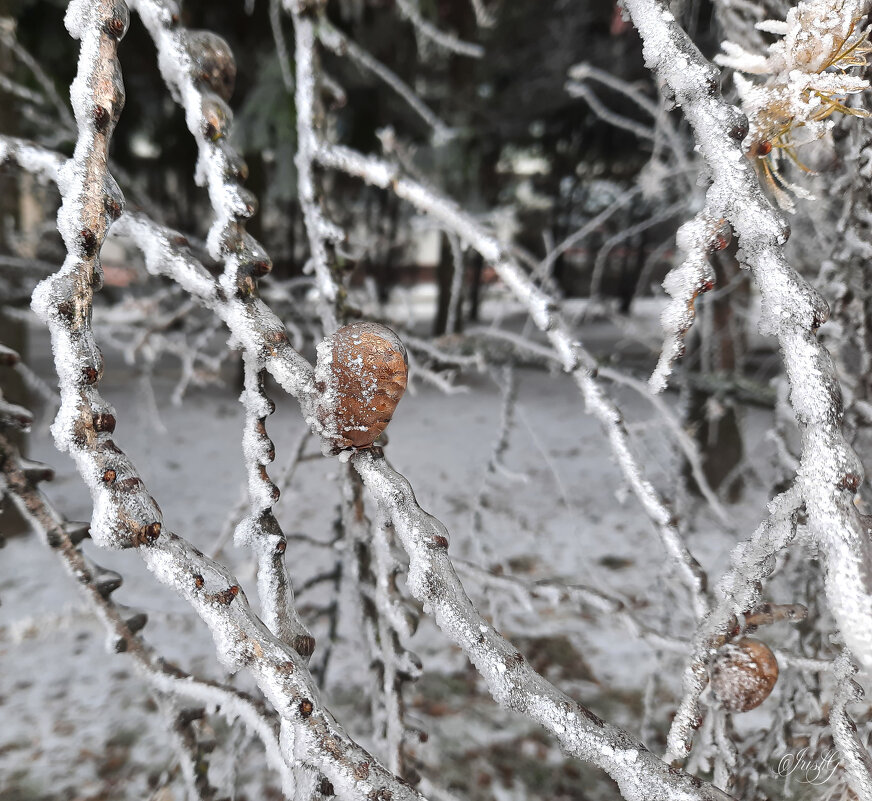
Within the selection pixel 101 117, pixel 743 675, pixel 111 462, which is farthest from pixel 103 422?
pixel 743 675

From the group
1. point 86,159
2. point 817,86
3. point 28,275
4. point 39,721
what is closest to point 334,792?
point 86,159

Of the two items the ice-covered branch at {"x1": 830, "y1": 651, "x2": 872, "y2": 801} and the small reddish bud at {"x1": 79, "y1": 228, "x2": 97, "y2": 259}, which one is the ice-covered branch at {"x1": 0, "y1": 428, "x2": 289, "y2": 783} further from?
the ice-covered branch at {"x1": 830, "y1": 651, "x2": 872, "y2": 801}

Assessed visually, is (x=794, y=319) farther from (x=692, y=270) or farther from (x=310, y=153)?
(x=310, y=153)

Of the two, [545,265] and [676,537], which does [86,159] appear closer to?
[676,537]

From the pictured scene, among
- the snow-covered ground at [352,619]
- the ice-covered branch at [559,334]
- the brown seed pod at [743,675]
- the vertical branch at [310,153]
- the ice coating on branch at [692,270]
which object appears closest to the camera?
the ice coating on branch at [692,270]

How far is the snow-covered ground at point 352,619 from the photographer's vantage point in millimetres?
2441

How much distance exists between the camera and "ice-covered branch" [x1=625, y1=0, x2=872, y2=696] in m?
0.42

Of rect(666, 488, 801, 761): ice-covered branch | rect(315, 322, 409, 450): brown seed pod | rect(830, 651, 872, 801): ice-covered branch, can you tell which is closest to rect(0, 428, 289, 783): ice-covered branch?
rect(315, 322, 409, 450): brown seed pod

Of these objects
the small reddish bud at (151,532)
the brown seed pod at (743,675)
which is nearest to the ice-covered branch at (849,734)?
the brown seed pod at (743,675)

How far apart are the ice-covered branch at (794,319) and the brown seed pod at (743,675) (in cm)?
26

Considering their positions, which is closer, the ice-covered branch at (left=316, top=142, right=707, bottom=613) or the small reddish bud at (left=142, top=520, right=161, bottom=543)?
the small reddish bud at (left=142, top=520, right=161, bottom=543)

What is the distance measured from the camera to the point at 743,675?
638 mm

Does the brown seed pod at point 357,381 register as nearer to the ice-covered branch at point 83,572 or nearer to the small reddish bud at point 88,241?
the small reddish bud at point 88,241

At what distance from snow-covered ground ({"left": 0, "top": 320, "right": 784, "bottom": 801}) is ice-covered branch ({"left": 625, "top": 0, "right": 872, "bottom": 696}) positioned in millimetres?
640
